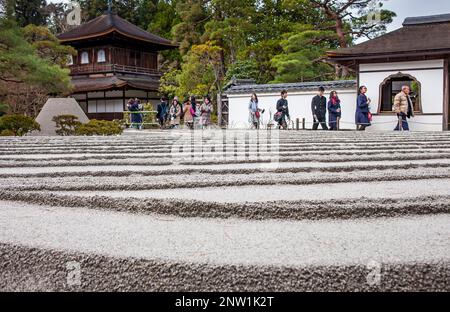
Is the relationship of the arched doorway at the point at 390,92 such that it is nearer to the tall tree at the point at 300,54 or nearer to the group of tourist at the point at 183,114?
the tall tree at the point at 300,54

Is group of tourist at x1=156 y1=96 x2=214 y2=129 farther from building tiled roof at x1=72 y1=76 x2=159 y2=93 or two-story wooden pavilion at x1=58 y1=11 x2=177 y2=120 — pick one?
two-story wooden pavilion at x1=58 y1=11 x2=177 y2=120

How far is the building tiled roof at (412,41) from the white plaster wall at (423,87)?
1.84 ft

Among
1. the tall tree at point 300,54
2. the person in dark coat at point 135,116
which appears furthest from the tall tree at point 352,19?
the person in dark coat at point 135,116

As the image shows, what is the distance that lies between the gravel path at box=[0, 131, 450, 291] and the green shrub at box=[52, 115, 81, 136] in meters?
8.87

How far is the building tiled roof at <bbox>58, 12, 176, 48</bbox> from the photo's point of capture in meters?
29.0

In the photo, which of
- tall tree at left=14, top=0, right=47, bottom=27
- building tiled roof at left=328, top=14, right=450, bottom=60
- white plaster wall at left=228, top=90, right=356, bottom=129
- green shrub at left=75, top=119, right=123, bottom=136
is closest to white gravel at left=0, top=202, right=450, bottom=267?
green shrub at left=75, top=119, right=123, bottom=136

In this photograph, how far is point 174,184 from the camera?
328cm

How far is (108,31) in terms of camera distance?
28656 mm

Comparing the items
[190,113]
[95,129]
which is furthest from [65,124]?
[190,113]

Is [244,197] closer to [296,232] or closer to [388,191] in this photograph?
[296,232]

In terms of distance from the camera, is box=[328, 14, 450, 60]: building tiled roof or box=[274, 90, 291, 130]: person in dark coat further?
box=[274, 90, 291, 130]: person in dark coat

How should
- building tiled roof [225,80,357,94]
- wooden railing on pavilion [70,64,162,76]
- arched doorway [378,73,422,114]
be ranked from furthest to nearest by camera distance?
wooden railing on pavilion [70,64,162,76], building tiled roof [225,80,357,94], arched doorway [378,73,422,114]

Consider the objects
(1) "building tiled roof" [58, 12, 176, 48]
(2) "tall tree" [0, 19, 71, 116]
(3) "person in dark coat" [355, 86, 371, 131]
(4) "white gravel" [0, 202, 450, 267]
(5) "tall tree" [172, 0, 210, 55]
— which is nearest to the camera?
(4) "white gravel" [0, 202, 450, 267]

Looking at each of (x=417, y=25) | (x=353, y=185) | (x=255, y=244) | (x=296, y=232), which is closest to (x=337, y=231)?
(x=296, y=232)
